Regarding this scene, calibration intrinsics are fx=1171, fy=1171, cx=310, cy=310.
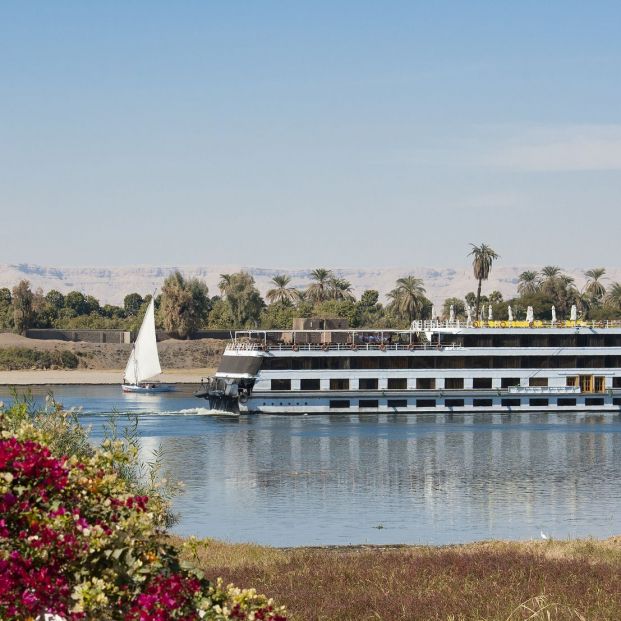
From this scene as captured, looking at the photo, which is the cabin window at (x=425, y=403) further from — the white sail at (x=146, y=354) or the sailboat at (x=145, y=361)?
the white sail at (x=146, y=354)

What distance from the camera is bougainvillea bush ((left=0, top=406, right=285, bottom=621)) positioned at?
8.41 metres

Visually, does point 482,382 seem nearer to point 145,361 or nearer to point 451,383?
point 451,383

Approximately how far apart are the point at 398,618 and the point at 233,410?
5430 cm

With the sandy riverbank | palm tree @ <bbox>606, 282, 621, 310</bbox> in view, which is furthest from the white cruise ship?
palm tree @ <bbox>606, 282, 621, 310</bbox>

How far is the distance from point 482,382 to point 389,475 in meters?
27.4

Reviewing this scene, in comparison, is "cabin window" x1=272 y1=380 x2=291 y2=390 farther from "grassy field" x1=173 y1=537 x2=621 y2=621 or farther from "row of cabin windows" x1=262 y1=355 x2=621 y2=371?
"grassy field" x1=173 y1=537 x2=621 y2=621

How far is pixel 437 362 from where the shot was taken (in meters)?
71.1

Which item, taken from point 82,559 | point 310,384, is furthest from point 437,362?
point 82,559

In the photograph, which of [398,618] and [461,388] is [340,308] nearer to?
[461,388]

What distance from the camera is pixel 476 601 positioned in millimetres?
16516

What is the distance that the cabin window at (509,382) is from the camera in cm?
7199

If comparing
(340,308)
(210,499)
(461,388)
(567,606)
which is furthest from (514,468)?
(340,308)

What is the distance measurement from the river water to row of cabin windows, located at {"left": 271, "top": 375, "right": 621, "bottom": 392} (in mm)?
1981

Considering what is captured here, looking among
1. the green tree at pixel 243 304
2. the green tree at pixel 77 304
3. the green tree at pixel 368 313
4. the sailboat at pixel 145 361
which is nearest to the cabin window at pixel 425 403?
the sailboat at pixel 145 361
